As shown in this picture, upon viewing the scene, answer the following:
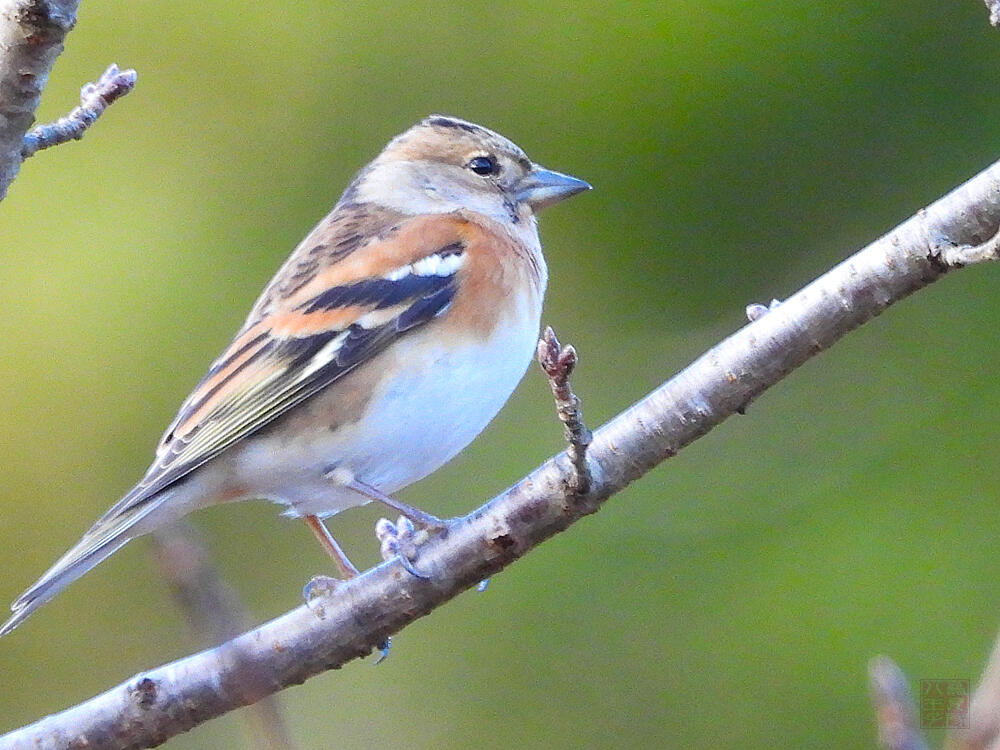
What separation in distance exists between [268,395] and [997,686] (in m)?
2.27

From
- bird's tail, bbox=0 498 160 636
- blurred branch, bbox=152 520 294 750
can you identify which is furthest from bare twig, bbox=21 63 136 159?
blurred branch, bbox=152 520 294 750

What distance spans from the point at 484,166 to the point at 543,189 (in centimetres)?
20

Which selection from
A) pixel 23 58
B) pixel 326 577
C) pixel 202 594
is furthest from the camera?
pixel 326 577

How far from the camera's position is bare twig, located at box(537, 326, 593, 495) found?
2.15m

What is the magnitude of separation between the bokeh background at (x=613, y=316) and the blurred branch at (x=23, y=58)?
242cm

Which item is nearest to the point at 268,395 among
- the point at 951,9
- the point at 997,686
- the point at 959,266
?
the point at 959,266

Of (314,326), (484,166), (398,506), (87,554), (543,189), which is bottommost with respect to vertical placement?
(398,506)

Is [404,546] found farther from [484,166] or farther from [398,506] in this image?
[484,166]

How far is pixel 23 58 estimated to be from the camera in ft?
6.97

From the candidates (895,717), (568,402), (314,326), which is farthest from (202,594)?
(314,326)

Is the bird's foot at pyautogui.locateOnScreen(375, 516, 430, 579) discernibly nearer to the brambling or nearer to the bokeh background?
the brambling

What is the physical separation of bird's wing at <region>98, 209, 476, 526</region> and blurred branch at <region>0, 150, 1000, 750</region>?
21.3 inches

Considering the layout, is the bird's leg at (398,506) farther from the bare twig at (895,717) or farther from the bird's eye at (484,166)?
the bare twig at (895,717)

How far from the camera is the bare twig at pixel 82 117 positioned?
2.47 meters
